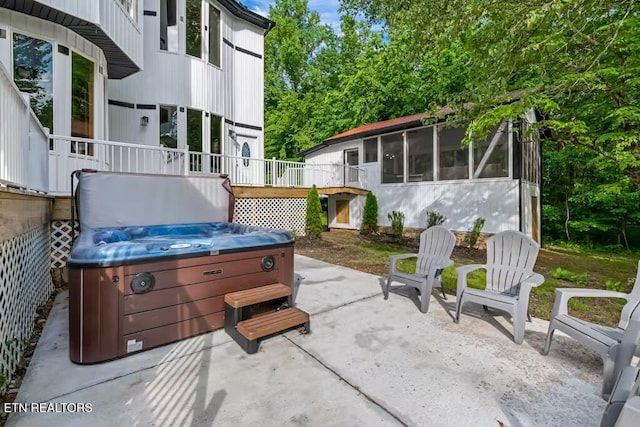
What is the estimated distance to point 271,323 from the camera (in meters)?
2.92

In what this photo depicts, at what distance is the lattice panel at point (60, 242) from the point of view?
489 cm

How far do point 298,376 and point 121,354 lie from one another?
156cm

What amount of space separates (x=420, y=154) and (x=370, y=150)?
7.99 feet

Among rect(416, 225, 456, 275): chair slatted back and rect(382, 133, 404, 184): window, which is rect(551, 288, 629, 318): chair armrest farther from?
rect(382, 133, 404, 184): window

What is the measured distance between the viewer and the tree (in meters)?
4.28

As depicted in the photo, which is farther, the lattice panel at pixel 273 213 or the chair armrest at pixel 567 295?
the lattice panel at pixel 273 213

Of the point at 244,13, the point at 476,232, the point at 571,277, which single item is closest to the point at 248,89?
the point at 244,13

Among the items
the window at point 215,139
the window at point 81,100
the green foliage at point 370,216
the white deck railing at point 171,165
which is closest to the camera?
the white deck railing at point 171,165

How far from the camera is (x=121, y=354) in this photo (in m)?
2.67

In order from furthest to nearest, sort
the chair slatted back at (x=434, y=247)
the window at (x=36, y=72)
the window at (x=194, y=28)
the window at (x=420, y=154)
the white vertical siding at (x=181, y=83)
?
the window at (x=420, y=154), the window at (x=194, y=28), the white vertical siding at (x=181, y=83), the window at (x=36, y=72), the chair slatted back at (x=434, y=247)

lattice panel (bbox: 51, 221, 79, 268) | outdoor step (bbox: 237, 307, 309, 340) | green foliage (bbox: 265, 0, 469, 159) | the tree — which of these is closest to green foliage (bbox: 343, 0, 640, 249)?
the tree

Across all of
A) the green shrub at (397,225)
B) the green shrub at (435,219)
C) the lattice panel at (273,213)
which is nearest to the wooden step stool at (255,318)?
the lattice panel at (273,213)

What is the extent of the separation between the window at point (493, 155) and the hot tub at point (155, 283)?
797cm

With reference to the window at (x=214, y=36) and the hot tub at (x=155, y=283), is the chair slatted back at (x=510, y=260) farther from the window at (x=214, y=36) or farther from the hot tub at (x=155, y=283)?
the window at (x=214, y=36)
